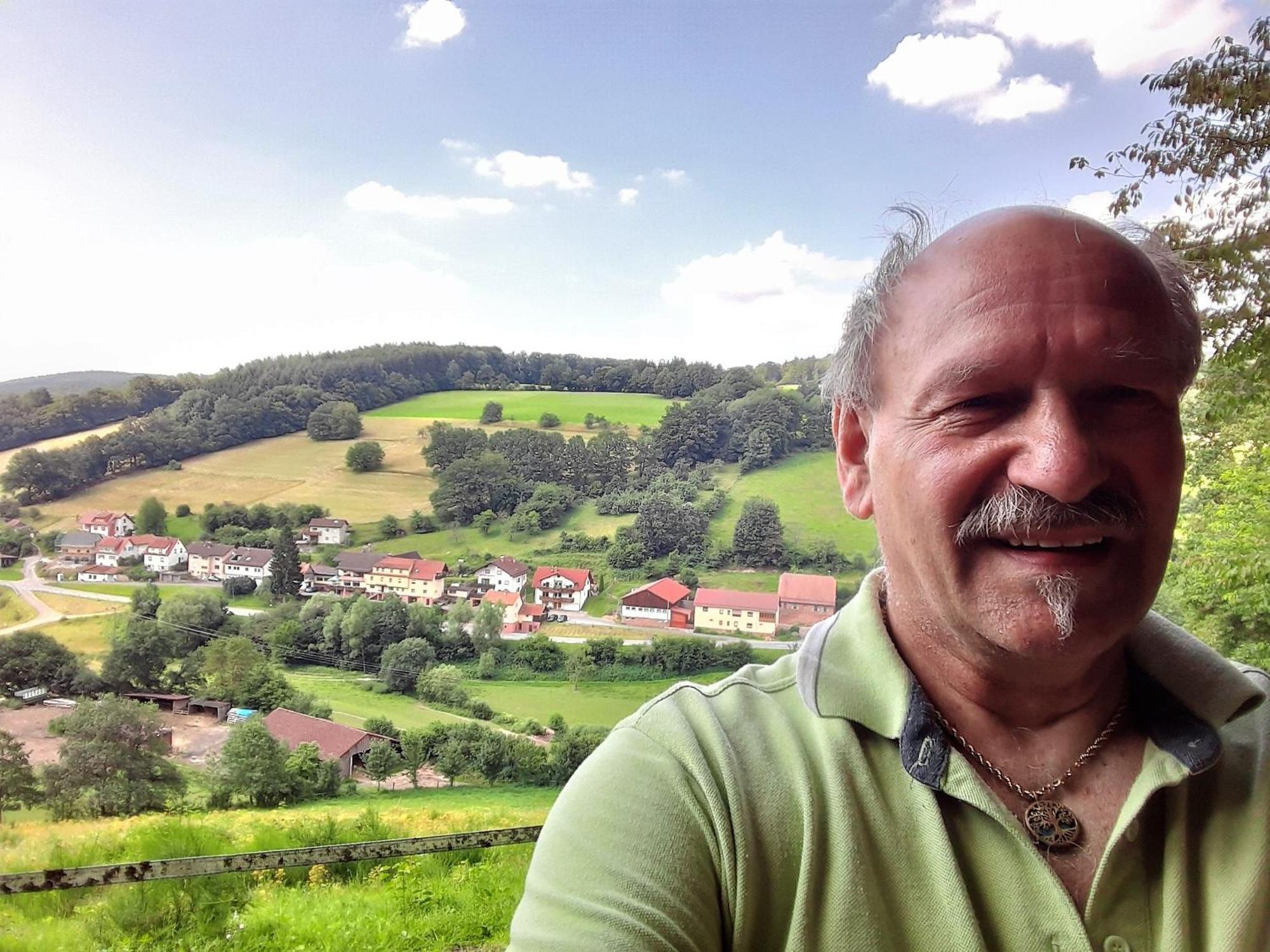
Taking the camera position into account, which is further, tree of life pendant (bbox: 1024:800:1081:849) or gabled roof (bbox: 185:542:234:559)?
gabled roof (bbox: 185:542:234:559)

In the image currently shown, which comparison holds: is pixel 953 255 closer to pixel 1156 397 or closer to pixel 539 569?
pixel 1156 397

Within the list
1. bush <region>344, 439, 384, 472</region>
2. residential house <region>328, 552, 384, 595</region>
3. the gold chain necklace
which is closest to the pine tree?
residential house <region>328, 552, 384, 595</region>

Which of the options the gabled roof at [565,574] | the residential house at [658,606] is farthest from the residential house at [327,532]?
the residential house at [658,606]

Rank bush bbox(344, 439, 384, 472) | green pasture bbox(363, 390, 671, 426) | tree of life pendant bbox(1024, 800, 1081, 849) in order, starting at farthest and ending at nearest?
green pasture bbox(363, 390, 671, 426)
bush bbox(344, 439, 384, 472)
tree of life pendant bbox(1024, 800, 1081, 849)

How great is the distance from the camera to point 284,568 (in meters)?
3.72

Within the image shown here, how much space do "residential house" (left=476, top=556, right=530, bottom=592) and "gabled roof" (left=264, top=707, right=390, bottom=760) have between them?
3.04ft

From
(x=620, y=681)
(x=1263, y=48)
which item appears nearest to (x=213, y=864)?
(x=620, y=681)

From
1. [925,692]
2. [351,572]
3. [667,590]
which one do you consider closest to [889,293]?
[925,692]

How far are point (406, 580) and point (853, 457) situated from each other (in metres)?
3.46

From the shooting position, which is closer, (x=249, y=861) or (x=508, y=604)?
(x=249, y=861)

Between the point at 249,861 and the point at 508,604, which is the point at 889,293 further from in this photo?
the point at 508,604

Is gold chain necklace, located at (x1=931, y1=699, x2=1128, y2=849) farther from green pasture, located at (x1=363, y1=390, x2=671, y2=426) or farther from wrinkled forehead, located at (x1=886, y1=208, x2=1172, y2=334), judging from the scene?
green pasture, located at (x1=363, y1=390, x2=671, y2=426)

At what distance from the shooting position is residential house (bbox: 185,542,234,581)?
12.0ft

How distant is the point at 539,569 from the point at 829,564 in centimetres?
161
